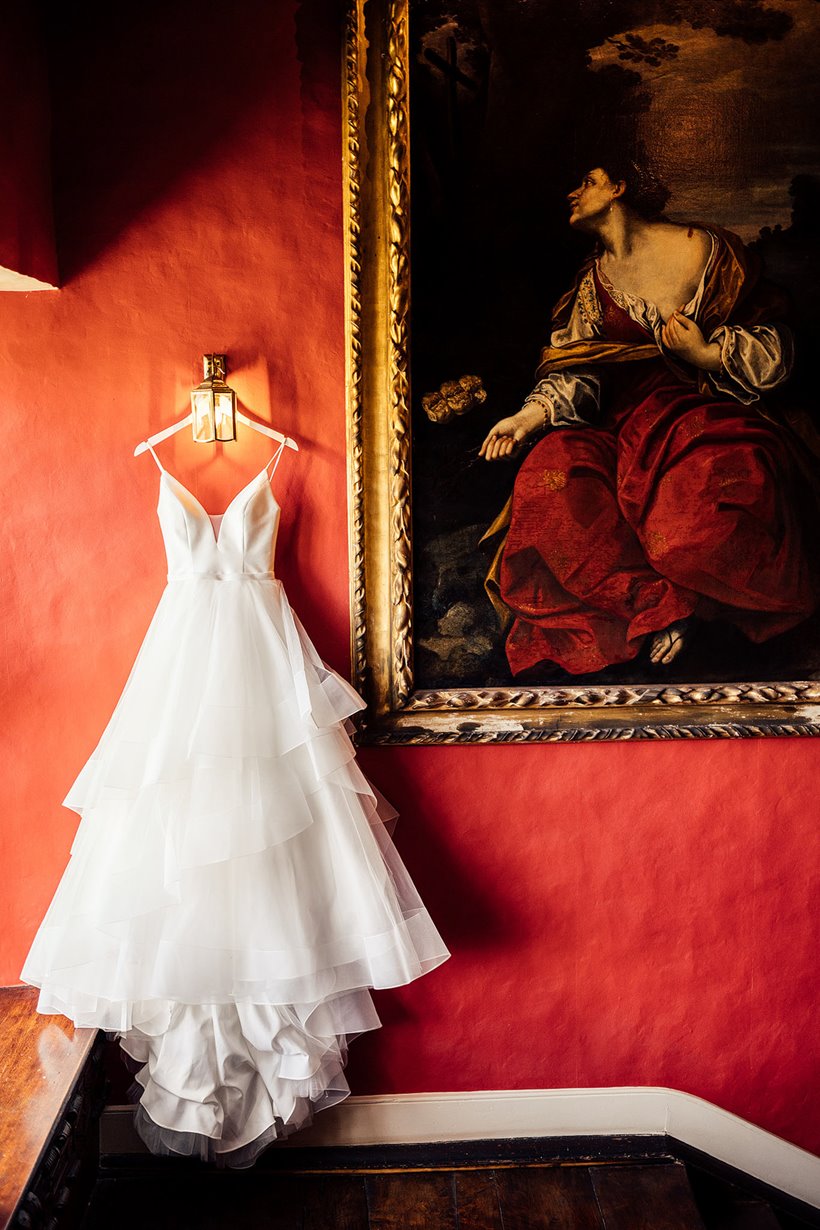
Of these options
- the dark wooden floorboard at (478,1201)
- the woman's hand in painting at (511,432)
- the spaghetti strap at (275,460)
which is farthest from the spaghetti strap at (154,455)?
the dark wooden floorboard at (478,1201)

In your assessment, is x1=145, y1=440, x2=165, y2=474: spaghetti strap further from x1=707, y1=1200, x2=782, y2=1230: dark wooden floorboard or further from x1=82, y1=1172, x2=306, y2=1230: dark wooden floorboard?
x1=707, y1=1200, x2=782, y2=1230: dark wooden floorboard

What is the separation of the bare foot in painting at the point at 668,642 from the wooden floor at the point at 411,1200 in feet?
4.45

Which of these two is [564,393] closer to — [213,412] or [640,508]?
[640,508]

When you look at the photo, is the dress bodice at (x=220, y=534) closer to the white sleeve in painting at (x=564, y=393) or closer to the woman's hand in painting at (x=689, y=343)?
the white sleeve in painting at (x=564, y=393)

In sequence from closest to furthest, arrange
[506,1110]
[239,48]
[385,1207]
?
[239,48]
[385,1207]
[506,1110]

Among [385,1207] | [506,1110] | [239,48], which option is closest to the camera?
[239,48]

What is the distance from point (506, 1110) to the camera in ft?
7.25

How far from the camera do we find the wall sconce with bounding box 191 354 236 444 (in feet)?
6.16

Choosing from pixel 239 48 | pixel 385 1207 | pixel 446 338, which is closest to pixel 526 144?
pixel 446 338

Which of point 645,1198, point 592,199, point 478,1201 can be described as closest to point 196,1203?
point 478,1201

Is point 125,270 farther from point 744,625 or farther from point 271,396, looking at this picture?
point 744,625

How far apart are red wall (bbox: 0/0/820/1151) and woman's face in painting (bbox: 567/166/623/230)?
58cm

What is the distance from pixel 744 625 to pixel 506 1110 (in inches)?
56.8

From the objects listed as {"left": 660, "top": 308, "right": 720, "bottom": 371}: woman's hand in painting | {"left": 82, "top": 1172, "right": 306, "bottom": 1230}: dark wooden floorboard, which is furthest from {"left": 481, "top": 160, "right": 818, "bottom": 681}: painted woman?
{"left": 82, "top": 1172, "right": 306, "bottom": 1230}: dark wooden floorboard
